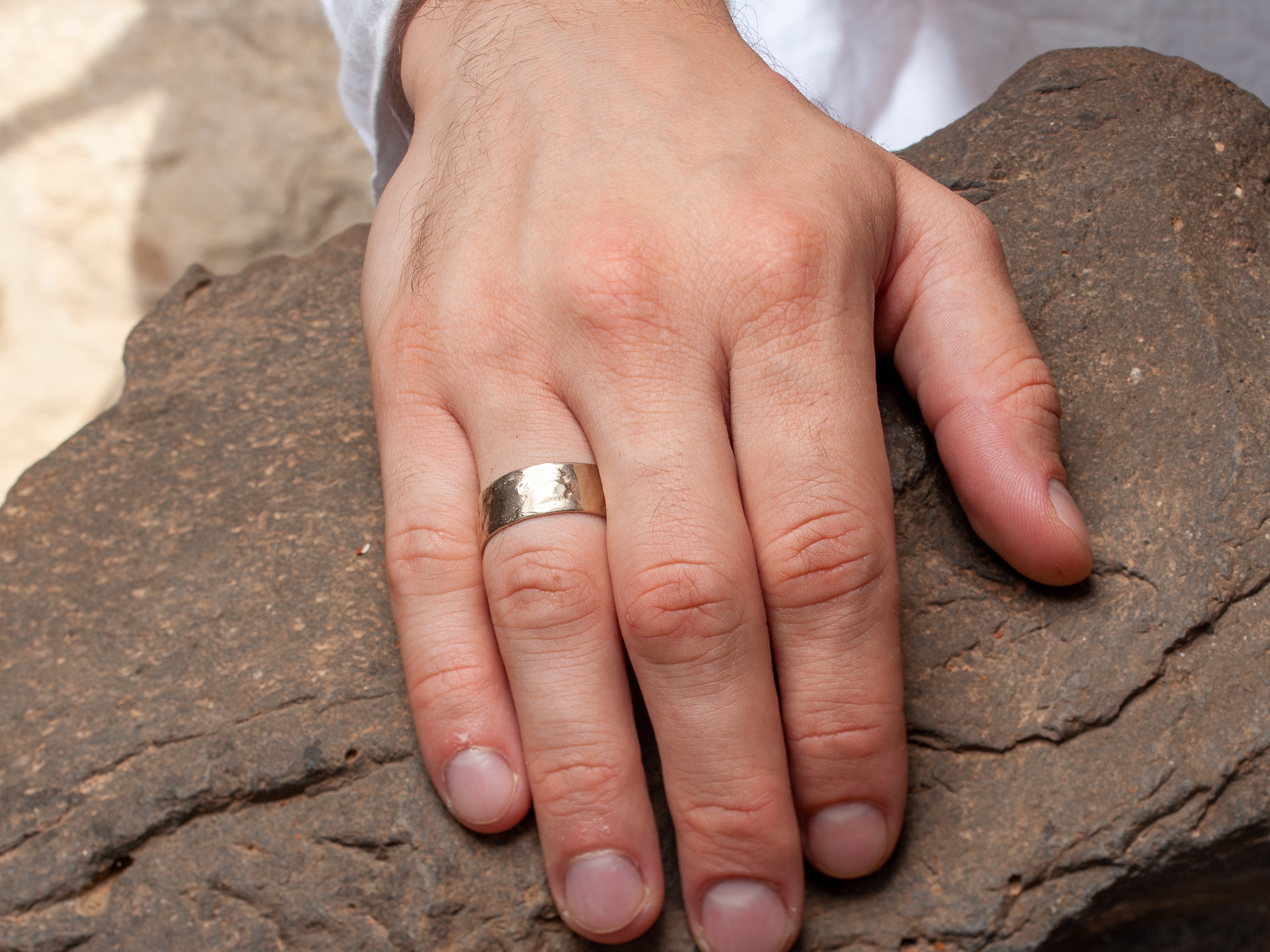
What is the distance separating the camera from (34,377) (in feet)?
7.24

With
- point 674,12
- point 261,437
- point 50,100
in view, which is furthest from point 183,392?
point 50,100

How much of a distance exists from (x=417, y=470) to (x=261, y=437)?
309 mm

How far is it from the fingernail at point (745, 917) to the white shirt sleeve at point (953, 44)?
1.06 m

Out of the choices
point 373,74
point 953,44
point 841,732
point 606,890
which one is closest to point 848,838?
point 841,732

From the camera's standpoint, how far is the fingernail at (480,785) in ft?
2.93

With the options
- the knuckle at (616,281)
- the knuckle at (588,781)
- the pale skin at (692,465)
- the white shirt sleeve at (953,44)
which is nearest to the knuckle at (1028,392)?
the pale skin at (692,465)

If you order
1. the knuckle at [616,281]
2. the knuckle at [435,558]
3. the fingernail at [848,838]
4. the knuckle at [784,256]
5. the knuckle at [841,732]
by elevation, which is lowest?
the fingernail at [848,838]

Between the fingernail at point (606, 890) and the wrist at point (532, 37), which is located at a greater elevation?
the wrist at point (532, 37)

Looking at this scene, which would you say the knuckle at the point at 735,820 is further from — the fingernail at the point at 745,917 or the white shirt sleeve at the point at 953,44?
the white shirt sleeve at the point at 953,44

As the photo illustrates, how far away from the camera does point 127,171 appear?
2.29 metres

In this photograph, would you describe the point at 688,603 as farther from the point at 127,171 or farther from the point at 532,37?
the point at 127,171

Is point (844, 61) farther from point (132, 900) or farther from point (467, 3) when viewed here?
point (132, 900)

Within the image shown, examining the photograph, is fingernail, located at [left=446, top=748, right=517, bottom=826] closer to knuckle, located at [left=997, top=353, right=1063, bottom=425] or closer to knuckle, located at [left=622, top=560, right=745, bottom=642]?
knuckle, located at [left=622, top=560, right=745, bottom=642]

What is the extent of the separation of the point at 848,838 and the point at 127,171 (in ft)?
6.91
